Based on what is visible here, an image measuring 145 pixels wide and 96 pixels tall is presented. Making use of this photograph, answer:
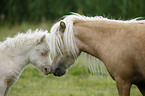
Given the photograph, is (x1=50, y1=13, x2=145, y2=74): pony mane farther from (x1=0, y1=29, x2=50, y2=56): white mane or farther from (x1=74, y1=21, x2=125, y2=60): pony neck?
(x1=0, y1=29, x2=50, y2=56): white mane

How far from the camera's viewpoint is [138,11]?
41.4ft

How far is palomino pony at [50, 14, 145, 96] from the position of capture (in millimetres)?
3281

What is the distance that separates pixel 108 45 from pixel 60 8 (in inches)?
446

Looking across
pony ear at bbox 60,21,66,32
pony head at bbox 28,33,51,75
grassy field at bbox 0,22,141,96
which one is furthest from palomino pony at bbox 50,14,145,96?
grassy field at bbox 0,22,141,96

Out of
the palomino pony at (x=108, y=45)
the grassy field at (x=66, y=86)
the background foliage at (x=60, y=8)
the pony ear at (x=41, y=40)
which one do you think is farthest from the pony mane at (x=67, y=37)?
the background foliage at (x=60, y=8)

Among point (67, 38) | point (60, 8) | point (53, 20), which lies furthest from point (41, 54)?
point (60, 8)

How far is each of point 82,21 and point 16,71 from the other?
5.59 feet

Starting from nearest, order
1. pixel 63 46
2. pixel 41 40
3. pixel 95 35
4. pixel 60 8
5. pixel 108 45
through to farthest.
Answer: pixel 108 45, pixel 95 35, pixel 63 46, pixel 41 40, pixel 60 8

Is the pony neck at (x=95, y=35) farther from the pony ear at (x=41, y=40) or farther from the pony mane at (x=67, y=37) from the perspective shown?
the pony ear at (x=41, y=40)

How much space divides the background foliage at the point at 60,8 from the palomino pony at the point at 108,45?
7.23m

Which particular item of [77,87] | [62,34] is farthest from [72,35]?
[77,87]

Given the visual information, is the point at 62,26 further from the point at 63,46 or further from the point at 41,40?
the point at 41,40

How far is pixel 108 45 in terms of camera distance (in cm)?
349

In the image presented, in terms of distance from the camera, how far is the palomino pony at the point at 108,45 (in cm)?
328
